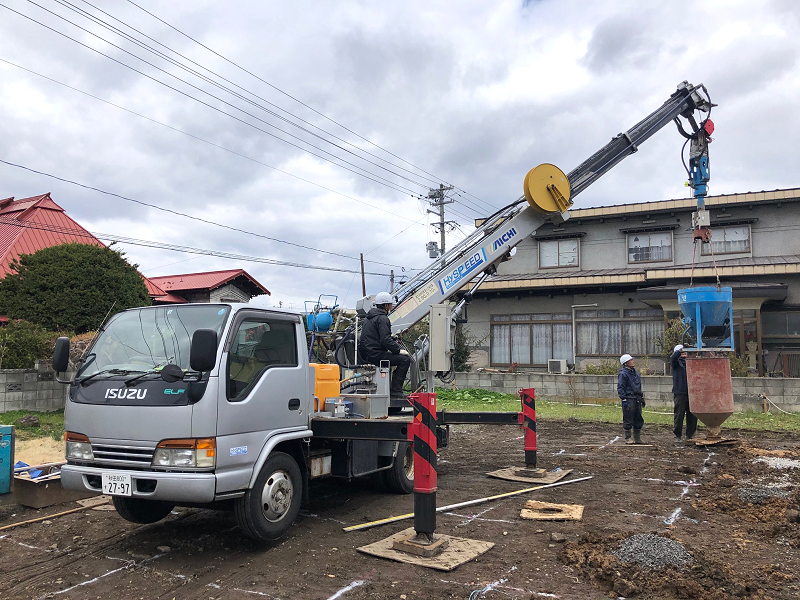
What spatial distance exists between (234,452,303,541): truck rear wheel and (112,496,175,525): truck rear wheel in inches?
45.2

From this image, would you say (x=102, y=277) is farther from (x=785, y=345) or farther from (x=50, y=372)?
(x=785, y=345)

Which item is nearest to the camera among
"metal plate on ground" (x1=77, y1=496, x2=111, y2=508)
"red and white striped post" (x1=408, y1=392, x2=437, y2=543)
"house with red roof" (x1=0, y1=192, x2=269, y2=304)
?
"red and white striped post" (x1=408, y1=392, x2=437, y2=543)

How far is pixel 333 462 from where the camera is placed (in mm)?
6586

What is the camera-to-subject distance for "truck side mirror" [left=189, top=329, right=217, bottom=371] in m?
4.79

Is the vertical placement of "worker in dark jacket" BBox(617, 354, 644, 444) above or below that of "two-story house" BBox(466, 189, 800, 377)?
below

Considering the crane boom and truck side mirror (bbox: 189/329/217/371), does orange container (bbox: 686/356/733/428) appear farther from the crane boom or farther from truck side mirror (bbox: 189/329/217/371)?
truck side mirror (bbox: 189/329/217/371)

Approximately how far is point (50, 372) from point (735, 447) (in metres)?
14.3

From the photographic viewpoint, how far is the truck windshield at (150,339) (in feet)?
17.8

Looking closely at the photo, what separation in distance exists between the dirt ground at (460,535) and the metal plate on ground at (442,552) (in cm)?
7

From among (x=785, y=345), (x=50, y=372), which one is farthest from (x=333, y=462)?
(x=785, y=345)

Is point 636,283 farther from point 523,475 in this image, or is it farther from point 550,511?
point 550,511

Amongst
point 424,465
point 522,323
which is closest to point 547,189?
point 424,465

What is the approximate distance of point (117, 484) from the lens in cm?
497

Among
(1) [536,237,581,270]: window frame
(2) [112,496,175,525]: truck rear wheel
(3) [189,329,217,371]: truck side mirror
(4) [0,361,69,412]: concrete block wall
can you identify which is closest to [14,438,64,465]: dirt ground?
(4) [0,361,69,412]: concrete block wall
